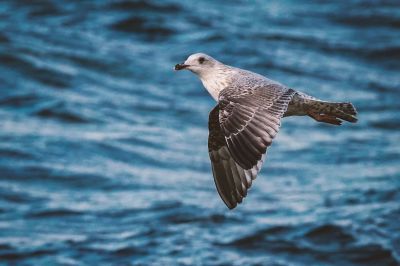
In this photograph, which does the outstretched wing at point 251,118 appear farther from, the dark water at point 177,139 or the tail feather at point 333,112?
the dark water at point 177,139

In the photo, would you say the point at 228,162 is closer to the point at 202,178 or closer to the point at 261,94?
the point at 261,94

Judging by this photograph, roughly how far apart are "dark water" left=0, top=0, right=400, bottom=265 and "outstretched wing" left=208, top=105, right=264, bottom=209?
476 cm

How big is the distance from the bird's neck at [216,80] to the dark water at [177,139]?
16.8 ft

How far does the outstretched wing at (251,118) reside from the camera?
23.5 feet

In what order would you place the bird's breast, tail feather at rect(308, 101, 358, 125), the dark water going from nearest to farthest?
tail feather at rect(308, 101, 358, 125), the bird's breast, the dark water

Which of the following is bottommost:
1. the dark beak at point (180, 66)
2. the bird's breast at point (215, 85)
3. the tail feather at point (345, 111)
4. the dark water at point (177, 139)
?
the tail feather at point (345, 111)

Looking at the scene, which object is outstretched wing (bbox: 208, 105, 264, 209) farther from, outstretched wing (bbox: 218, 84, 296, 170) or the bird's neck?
outstretched wing (bbox: 218, 84, 296, 170)

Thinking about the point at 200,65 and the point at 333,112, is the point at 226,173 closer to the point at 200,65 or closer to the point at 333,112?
the point at 200,65

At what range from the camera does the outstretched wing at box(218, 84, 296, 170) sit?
23.5ft

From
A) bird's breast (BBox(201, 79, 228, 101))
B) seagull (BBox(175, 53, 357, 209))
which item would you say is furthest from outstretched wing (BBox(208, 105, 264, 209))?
bird's breast (BBox(201, 79, 228, 101))

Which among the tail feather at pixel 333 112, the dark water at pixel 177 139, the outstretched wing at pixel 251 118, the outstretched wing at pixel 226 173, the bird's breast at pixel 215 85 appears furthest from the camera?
the dark water at pixel 177 139

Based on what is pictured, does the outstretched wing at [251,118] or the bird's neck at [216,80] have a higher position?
the bird's neck at [216,80]

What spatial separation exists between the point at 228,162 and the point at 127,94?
1034 cm

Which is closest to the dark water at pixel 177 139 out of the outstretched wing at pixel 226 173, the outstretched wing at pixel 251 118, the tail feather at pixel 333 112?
the outstretched wing at pixel 226 173
